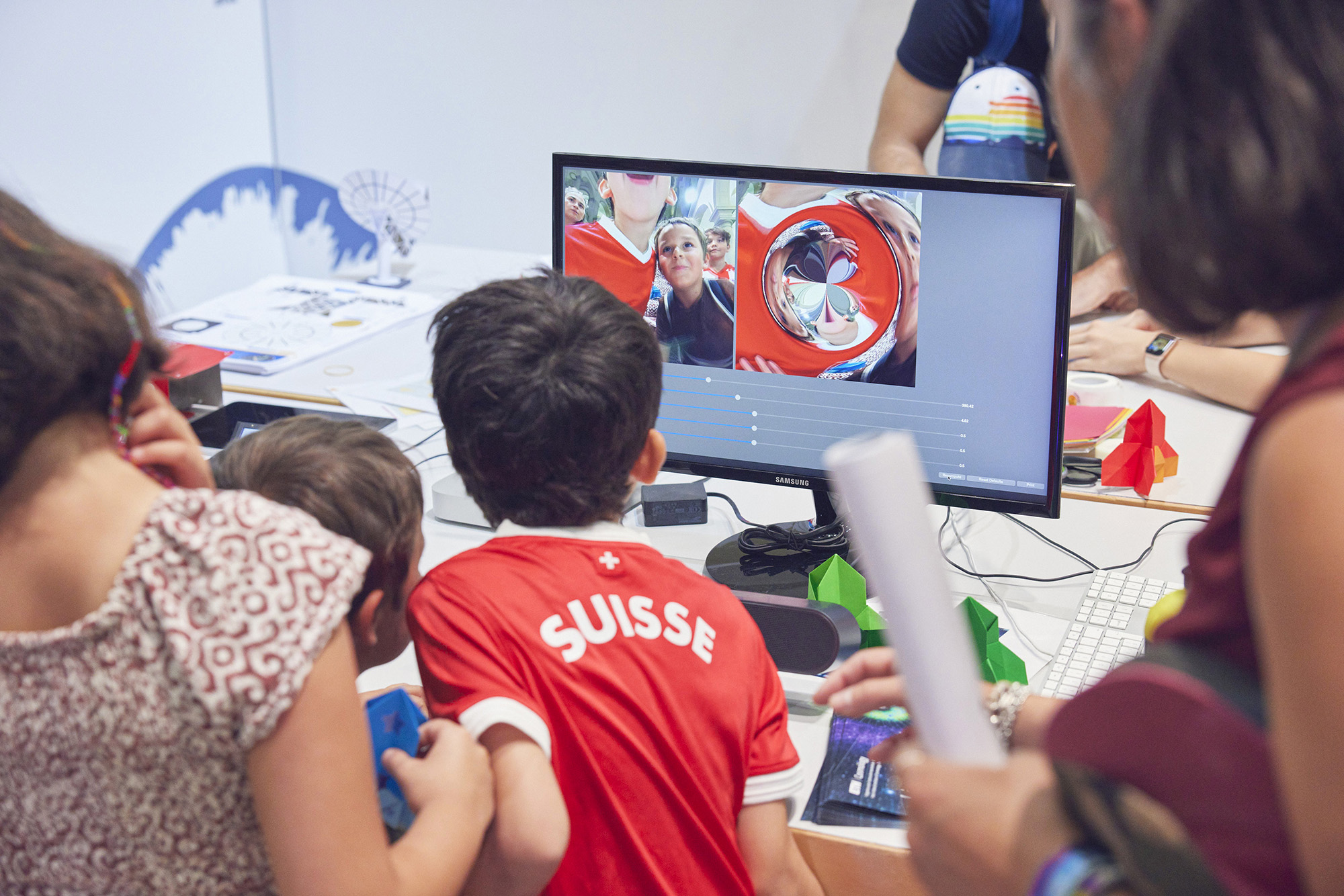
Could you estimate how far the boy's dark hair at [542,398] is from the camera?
3.07 feet

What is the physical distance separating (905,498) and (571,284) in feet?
1.99

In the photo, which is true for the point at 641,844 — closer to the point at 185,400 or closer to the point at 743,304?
the point at 743,304

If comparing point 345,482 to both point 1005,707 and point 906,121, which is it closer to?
point 1005,707

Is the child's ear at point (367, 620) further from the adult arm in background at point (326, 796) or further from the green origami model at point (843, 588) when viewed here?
the green origami model at point (843, 588)

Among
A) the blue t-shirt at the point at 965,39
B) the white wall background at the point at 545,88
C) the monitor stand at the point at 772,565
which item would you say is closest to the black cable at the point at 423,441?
the monitor stand at the point at 772,565

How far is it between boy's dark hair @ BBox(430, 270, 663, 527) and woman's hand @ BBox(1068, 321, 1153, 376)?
1239 mm

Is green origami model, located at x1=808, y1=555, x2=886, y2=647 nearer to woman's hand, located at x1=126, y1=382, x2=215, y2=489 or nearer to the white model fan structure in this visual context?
woman's hand, located at x1=126, y1=382, x2=215, y2=489

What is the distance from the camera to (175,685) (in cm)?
63

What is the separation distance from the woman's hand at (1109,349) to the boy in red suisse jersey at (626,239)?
99 cm

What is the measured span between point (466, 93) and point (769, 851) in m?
3.04

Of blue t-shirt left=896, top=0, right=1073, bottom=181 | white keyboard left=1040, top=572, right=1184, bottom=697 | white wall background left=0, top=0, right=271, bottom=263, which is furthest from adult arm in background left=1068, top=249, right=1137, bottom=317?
white wall background left=0, top=0, right=271, bottom=263

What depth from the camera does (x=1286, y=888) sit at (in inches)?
16.5

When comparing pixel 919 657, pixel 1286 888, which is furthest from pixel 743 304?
pixel 1286 888

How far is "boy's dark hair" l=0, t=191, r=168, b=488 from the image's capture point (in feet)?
1.92
